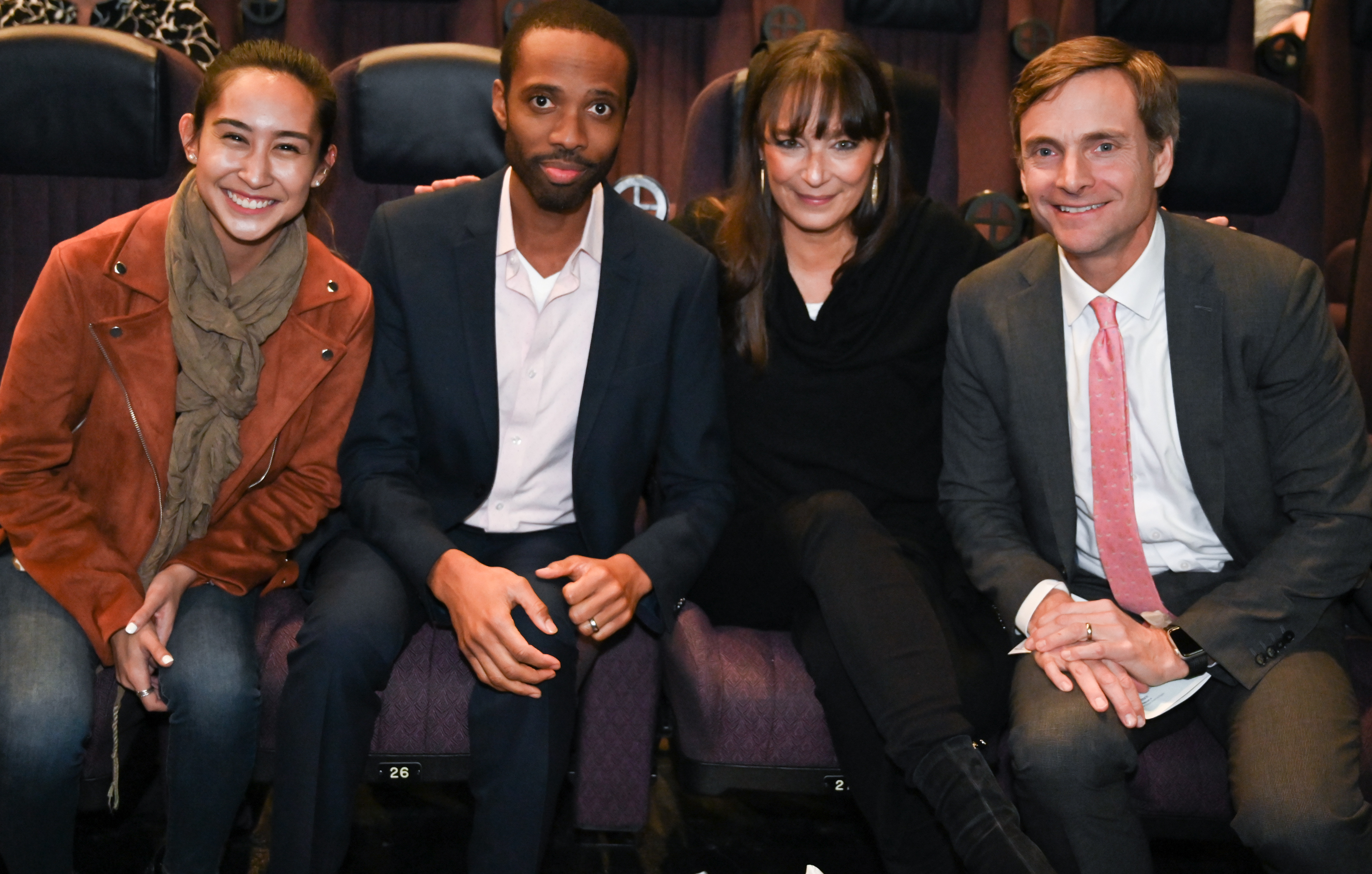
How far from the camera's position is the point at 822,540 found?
1.55 metres

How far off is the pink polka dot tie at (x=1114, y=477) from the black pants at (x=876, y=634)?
179 millimetres

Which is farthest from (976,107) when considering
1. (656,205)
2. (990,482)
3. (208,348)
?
(208,348)

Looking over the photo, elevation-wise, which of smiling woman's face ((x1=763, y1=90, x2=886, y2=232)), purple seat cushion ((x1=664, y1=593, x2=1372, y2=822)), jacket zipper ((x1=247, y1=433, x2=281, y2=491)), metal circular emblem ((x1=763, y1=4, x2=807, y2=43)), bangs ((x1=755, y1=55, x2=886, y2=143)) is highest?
metal circular emblem ((x1=763, y1=4, x2=807, y2=43))

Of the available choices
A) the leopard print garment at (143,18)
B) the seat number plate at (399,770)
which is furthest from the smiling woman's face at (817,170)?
the leopard print garment at (143,18)

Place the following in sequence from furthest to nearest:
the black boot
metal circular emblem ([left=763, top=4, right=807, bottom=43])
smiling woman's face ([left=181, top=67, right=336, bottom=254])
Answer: metal circular emblem ([left=763, top=4, right=807, bottom=43]), smiling woman's face ([left=181, top=67, right=336, bottom=254]), the black boot

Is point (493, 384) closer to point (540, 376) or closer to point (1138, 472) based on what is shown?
point (540, 376)

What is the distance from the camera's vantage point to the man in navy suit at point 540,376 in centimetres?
159

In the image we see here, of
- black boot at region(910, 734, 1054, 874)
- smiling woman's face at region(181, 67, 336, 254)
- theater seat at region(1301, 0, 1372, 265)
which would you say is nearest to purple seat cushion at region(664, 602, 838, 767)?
black boot at region(910, 734, 1054, 874)

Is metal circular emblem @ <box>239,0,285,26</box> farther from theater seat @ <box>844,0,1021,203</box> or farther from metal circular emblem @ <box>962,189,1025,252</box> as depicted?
metal circular emblem @ <box>962,189,1025,252</box>

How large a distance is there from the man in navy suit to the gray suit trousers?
51cm

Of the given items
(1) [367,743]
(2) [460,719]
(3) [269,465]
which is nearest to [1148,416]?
(2) [460,719]

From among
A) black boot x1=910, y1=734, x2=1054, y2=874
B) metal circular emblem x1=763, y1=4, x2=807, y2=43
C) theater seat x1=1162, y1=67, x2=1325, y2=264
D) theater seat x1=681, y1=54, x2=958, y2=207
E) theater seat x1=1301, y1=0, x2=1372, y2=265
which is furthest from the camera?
theater seat x1=1301, y1=0, x2=1372, y2=265

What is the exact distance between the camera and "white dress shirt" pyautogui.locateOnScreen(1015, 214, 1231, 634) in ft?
5.18

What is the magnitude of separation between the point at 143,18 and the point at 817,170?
1.75m
